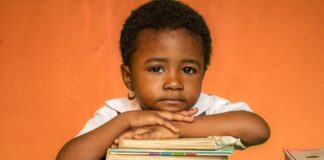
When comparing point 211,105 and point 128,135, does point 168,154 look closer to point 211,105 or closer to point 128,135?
point 128,135

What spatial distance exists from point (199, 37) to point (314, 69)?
102cm

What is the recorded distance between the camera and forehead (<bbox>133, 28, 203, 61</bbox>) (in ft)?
3.71

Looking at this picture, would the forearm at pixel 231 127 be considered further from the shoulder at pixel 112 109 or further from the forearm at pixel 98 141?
the shoulder at pixel 112 109

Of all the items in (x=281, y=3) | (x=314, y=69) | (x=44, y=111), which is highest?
(x=281, y=3)

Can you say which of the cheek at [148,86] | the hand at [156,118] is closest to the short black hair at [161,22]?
the cheek at [148,86]

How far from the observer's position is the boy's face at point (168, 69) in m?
1.12

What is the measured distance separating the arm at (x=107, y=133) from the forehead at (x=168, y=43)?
0.53 feet

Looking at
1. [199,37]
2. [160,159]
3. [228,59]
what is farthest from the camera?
[228,59]

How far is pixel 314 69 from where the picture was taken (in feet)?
6.77

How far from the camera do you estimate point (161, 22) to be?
3.87 feet

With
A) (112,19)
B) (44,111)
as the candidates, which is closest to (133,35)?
(112,19)

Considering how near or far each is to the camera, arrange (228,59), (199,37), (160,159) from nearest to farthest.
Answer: (160,159)
(199,37)
(228,59)

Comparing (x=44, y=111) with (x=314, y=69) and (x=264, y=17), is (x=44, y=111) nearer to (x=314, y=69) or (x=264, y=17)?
(x=264, y=17)

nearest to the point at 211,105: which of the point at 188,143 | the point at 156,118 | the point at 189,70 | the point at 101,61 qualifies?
the point at 189,70
